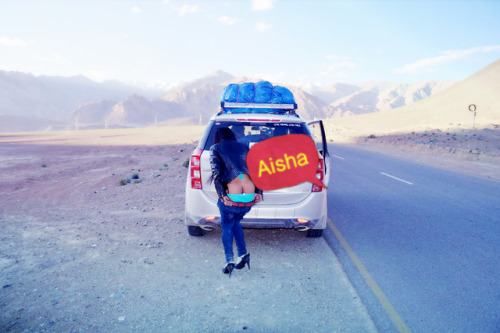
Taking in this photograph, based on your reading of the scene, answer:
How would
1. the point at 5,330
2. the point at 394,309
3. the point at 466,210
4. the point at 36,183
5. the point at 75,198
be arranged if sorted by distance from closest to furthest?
the point at 5,330 < the point at 394,309 < the point at 466,210 < the point at 75,198 < the point at 36,183

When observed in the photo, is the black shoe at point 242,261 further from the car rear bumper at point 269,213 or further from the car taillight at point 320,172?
the car taillight at point 320,172

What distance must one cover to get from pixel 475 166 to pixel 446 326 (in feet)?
51.5

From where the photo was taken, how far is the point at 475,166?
53.2 feet

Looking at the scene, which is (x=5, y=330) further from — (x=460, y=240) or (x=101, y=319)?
(x=460, y=240)

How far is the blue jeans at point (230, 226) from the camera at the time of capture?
406 centimetres

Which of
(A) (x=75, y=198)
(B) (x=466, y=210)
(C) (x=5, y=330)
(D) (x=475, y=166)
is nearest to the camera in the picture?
(C) (x=5, y=330)

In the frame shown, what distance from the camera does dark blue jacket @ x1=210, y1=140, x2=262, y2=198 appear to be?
377 cm

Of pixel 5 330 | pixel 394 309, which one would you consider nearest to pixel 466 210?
pixel 394 309

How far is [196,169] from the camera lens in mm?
4629

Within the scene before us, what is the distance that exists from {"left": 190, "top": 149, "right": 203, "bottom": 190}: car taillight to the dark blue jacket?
79cm

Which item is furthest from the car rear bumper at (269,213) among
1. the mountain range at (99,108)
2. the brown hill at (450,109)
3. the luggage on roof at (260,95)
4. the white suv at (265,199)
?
the mountain range at (99,108)

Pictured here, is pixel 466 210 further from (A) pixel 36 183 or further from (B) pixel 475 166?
(A) pixel 36 183

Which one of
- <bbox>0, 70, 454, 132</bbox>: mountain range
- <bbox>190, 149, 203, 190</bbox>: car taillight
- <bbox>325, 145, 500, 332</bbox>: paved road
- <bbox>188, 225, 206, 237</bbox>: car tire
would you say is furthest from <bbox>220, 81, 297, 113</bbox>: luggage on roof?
<bbox>0, 70, 454, 132</bbox>: mountain range

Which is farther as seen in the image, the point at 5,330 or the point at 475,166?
the point at 475,166
